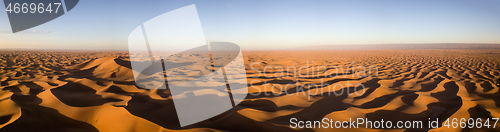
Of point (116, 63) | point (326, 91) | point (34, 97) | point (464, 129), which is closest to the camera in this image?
point (464, 129)

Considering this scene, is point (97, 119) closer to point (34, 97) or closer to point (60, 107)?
point (60, 107)

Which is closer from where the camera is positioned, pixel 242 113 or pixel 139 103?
pixel 242 113

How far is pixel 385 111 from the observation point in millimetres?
2232

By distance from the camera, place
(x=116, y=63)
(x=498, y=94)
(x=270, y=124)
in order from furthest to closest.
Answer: (x=116, y=63) < (x=498, y=94) < (x=270, y=124)

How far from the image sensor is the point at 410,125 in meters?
1.90

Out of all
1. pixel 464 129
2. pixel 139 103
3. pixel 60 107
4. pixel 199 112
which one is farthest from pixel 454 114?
pixel 60 107

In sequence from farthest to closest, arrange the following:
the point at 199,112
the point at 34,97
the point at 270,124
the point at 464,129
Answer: the point at 34,97
the point at 199,112
the point at 270,124
the point at 464,129

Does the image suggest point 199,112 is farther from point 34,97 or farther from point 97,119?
point 34,97

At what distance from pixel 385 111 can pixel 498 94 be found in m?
2.47

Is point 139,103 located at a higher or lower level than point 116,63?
lower

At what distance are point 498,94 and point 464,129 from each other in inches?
93.0

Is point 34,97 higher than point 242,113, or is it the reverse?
point 34,97

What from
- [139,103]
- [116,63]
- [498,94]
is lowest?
[498,94]

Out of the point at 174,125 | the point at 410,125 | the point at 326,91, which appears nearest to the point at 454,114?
the point at 410,125
